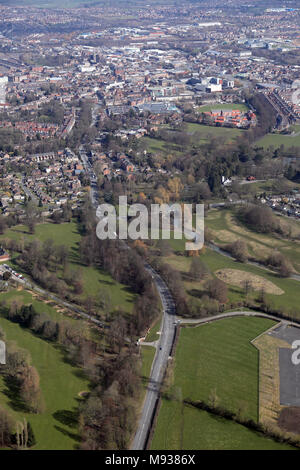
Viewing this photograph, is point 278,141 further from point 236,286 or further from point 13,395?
point 13,395

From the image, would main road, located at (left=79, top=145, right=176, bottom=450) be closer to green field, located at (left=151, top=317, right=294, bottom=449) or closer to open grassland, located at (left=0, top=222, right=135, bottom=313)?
green field, located at (left=151, top=317, right=294, bottom=449)

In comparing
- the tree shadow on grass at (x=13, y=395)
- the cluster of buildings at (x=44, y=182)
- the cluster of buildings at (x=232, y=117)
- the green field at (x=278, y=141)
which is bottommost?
the tree shadow on grass at (x=13, y=395)

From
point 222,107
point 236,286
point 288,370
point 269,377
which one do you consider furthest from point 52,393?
point 222,107

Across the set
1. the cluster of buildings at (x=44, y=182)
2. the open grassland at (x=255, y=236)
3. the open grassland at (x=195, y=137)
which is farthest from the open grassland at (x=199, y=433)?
the open grassland at (x=195, y=137)

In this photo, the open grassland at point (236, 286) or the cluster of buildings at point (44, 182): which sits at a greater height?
the cluster of buildings at point (44, 182)

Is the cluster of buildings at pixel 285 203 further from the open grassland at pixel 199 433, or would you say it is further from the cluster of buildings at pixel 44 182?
the open grassland at pixel 199 433

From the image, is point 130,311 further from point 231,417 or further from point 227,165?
point 227,165
